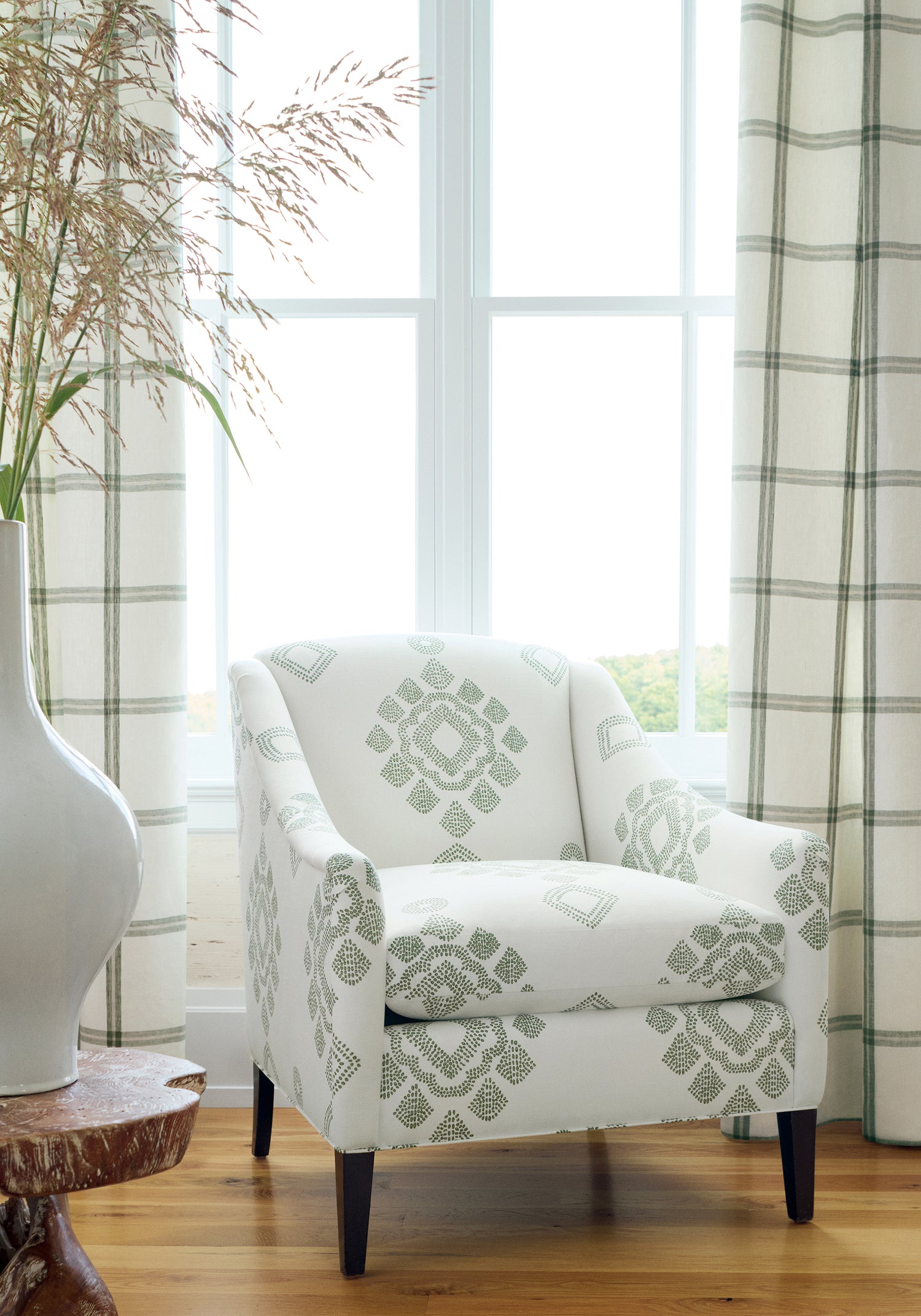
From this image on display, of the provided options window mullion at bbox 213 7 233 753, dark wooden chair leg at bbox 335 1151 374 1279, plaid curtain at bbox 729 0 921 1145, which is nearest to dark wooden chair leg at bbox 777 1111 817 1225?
plaid curtain at bbox 729 0 921 1145

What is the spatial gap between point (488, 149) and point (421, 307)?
14.7 inches

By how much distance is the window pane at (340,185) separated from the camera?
2547 mm

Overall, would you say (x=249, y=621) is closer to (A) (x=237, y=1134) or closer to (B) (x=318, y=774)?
(B) (x=318, y=774)

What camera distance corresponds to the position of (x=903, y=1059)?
2105mm

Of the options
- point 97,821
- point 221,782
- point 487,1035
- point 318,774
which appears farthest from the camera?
point 221,782

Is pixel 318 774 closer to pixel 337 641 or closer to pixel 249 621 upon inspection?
pixel 337 641

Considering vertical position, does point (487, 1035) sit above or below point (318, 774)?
below

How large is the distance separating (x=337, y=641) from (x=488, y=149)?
1166 mm

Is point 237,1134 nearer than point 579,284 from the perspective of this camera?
Yes

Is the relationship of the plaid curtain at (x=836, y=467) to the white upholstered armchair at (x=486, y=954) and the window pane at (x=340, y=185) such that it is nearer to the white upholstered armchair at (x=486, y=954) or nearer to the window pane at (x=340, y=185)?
the white upholstered armchair at (x=486, y=954)

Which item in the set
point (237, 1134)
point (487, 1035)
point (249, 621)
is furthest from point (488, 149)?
point (237, 1134)

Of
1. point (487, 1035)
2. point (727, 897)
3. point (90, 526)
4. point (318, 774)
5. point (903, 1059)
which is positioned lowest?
point (903, 1059)

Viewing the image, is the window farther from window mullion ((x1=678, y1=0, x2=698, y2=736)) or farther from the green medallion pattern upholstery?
the green medallion pattern upholstery

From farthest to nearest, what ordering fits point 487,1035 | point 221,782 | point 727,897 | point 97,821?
point 221,782 < point 727,897 < point 487,1035 < point 97,821
